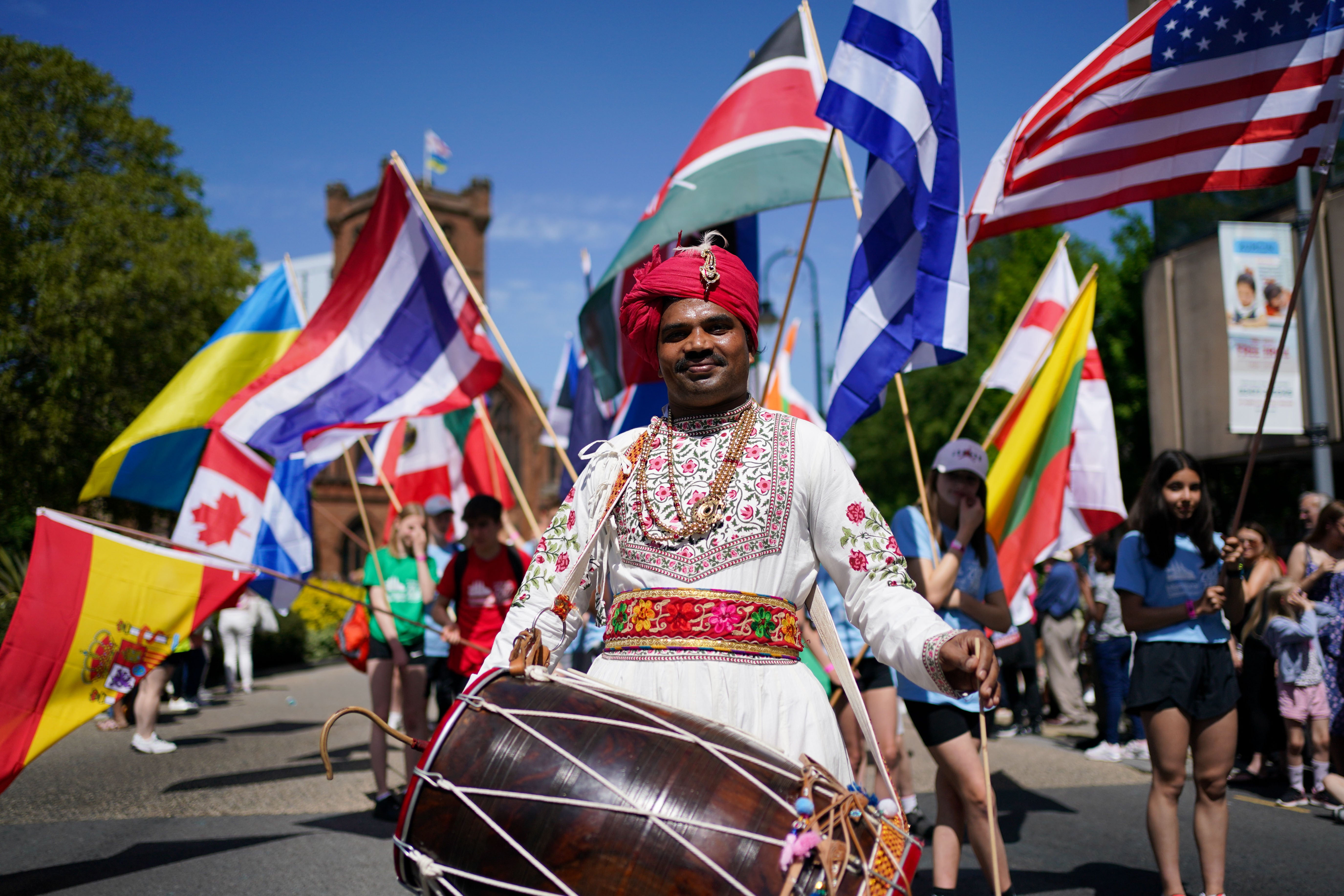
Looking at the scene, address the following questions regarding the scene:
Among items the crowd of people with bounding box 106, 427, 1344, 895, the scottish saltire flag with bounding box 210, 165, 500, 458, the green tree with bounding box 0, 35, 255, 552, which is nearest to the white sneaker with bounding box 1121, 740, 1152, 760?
the crowd of people with bounding box 106, 427, 1344, 895

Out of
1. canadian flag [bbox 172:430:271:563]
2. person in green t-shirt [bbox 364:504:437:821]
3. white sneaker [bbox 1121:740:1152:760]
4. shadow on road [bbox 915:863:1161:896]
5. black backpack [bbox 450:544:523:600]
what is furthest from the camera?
white sneaker [bbox 1121:740:1152:760]

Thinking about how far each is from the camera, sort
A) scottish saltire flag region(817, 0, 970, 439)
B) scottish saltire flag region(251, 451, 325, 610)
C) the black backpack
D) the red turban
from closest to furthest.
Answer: the red turban → scottish saltire flag region(817, 0, 970, 439) → the black backpack → scottish saltire flag region(251, 451, 325, 610)

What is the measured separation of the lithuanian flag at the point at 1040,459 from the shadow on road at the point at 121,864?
15.0 feet

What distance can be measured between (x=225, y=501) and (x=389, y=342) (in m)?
1.91

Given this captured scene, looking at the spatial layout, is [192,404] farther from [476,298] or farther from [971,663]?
[971,663]

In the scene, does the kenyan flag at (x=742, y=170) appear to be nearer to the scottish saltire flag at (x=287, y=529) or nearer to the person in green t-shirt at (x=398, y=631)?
the person in green t-shirt at (x=398, y=631)

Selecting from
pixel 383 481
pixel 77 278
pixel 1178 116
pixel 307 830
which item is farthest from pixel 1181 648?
pixel 77 278

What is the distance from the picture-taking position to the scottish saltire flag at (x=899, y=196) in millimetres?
4746

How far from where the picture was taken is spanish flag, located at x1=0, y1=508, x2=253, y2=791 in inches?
183

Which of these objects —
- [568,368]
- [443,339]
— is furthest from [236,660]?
[443,339]

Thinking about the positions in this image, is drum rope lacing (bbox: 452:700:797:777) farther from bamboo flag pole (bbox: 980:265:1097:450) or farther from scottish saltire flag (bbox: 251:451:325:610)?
scottish saltire flag (bbox: 251:451:325:610)

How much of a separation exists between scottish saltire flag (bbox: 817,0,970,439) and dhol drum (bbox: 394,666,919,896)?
3027 millimetres

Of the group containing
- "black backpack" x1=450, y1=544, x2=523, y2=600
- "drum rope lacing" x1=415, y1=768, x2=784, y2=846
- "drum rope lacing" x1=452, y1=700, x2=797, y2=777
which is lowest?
"black backpack" x1=450, y1=544, x2=523, y2=600

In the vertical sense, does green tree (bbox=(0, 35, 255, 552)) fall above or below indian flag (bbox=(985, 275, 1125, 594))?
above
